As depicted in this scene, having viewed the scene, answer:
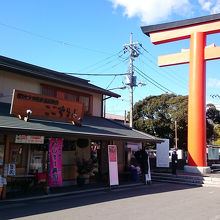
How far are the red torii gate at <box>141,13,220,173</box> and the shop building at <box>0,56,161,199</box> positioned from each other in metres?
4.60

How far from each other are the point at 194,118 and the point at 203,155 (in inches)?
99.2

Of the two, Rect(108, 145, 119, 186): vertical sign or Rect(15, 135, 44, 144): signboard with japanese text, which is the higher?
Rect(15, 135, 44, 144): signboard with japanese text

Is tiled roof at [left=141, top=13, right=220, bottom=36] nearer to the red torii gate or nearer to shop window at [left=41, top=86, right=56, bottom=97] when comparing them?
the red torii gate

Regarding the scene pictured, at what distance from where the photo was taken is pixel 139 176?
15406 millimetres

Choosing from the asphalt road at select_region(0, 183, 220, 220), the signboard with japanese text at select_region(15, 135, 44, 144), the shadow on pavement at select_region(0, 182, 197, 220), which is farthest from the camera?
the signboard with japanese text at select_region(15, 135, 44, 144)

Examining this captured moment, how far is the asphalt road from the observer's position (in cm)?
698

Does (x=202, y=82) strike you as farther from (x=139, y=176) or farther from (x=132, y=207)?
(x=132, y=207)

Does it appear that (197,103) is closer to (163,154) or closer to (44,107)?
(163,154)

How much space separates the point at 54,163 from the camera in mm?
10453

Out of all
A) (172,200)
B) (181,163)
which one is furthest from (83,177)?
(181,163)

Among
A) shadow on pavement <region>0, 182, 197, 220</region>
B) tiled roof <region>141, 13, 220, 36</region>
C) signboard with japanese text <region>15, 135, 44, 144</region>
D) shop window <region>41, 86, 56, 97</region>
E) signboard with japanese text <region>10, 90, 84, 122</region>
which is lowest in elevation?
shadow on pavement <region>0, 182, 197, 220</region>

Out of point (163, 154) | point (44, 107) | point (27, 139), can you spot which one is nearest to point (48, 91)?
point (44, 107)

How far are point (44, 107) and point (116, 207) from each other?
16.3ft

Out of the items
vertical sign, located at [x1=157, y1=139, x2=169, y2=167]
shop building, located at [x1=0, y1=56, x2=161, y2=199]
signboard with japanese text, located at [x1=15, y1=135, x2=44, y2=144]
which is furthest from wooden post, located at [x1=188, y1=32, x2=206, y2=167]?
signboard with japanese text, located at [x1=15, y1=135, x2=44, y2=144]
